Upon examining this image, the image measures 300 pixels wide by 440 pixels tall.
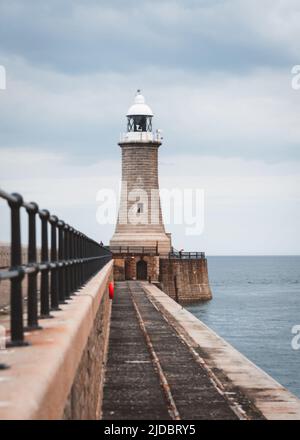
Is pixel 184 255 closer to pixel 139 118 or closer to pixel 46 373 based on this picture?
pixel 139 118

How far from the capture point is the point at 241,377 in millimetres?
15172

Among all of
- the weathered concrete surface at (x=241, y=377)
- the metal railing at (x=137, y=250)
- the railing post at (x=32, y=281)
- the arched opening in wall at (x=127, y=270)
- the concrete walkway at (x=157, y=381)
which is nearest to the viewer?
the railing post at (x=32, y=281)

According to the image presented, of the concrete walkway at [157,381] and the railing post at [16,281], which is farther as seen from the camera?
the concrete walkway at [157,381]

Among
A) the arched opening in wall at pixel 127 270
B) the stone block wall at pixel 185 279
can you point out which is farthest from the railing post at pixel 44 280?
the stone block wall at pixel 185 279

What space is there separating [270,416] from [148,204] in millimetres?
55028

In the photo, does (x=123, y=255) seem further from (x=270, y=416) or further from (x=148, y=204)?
(x=270, y=416)

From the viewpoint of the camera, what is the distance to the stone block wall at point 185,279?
6556 cm

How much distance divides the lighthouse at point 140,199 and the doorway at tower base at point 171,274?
159cm

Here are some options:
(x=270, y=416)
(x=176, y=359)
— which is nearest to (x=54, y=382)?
(x=270, y=416)

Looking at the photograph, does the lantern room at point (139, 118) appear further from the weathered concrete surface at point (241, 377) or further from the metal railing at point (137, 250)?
the weathered concrete surface at point (241, 377)

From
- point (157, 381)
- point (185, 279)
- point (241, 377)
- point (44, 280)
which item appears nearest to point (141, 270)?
point (185, 279)

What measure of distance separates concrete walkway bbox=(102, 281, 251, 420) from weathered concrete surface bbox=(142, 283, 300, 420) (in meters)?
0.32

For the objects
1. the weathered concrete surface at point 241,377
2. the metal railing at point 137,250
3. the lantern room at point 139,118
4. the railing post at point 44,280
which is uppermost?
the lantern room at point 139,118

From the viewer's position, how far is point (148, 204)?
66.4 metres
